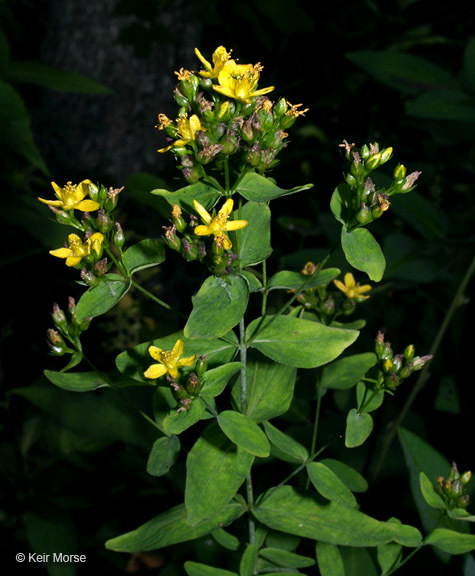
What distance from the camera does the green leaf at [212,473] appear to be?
0.90 meters

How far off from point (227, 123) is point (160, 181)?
126cm

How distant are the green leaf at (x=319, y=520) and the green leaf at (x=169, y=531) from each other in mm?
59

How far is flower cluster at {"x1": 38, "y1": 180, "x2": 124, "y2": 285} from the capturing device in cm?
93

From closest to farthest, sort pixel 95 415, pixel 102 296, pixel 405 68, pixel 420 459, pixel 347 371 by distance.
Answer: pixel 102 296, pixel 347 371, pixel 420 459, pixel 95 415, pixel 405 68

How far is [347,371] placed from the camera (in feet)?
3.93

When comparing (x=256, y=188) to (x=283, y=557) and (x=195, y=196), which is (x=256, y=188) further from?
(x=283, y=557)

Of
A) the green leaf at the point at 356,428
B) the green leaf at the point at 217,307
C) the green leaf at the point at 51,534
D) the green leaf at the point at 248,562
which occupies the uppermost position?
the green leaf at the point at 217,307

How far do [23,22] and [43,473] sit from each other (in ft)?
10.5

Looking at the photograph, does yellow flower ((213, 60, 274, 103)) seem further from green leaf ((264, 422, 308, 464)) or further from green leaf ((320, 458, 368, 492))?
green leaf ((320, 458, 368, 492))

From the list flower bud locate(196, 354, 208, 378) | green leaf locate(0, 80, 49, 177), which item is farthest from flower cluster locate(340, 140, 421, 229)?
green leaf locate(0, 80, 49, 177)

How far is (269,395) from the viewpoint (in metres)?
1.08

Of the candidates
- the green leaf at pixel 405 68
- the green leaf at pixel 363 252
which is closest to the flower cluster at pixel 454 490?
the green leaf at pixel 363 252

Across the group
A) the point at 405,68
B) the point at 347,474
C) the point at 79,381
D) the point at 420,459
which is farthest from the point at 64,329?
the point at 405,68

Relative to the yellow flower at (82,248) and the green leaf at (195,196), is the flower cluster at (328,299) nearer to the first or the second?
the green leaf at (195,196)
